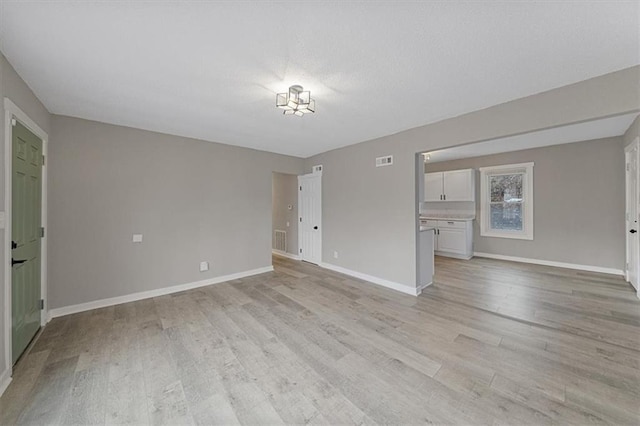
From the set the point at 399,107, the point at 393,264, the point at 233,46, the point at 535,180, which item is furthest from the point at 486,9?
the point at 535,180

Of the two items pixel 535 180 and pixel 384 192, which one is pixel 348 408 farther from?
pixel 535 180

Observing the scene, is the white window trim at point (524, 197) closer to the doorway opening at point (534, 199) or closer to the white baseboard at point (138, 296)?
the doorway opening at point (534, 199)

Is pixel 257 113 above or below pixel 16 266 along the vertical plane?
above

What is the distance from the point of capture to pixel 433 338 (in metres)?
2.51

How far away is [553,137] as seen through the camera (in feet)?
15.0

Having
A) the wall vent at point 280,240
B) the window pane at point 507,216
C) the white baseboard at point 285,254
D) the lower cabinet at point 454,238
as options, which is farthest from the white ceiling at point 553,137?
the wall vent at point 280,240

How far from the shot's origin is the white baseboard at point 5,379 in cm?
178

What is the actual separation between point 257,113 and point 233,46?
4.20 feet

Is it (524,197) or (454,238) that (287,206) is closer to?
(454,238)

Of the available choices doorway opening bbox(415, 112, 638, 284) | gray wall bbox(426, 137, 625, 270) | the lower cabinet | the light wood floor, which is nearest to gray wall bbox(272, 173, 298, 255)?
the light wood floor

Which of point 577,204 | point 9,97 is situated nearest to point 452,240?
point 577,204

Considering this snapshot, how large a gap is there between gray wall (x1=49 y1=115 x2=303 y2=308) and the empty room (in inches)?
1.1

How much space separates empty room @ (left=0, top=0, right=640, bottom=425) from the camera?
1.62 m

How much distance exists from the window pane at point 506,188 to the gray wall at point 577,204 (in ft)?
1.10
